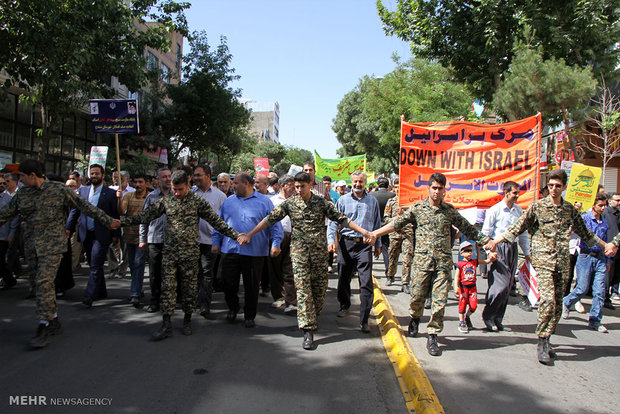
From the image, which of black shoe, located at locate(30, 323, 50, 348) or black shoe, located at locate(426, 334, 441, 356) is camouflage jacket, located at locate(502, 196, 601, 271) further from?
black shoe, located at locate(30, 323, 50, 348)

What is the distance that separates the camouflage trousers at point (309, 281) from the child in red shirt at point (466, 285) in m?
1.95

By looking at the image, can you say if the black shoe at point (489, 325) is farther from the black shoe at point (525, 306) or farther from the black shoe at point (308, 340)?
the black shoe at point (308, 340)

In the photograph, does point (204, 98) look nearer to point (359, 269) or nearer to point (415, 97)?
point (415, 97)

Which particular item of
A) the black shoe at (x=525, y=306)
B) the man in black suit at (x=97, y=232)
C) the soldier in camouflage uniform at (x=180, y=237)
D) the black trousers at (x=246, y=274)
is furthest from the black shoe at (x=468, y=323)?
the man in black suit at (x=97, y=232)

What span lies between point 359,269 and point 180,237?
233cm

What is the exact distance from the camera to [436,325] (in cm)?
496

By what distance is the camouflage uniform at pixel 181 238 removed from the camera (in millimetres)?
5285

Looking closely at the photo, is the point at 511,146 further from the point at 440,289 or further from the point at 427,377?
the point at 427,377

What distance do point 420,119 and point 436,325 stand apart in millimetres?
19655

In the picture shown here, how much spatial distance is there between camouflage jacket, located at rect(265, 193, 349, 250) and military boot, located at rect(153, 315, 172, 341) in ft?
5.51

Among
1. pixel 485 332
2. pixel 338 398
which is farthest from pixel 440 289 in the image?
pixel 338 398

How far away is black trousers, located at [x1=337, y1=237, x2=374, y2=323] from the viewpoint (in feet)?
18.9

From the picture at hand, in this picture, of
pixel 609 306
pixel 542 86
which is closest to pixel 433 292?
pixel 609 306

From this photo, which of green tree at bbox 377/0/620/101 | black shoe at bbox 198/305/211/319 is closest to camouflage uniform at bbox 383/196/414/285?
black shoe at bbox 198/305/211/319
